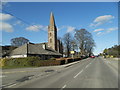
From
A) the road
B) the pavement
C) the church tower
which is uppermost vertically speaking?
the church tower

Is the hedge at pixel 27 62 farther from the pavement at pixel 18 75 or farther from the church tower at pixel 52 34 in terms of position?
the church tower at pixel 52 34

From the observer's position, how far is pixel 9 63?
1283 inches

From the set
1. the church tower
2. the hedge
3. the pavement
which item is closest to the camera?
the pavement

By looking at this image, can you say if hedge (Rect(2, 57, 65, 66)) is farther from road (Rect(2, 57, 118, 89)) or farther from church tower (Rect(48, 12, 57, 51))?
church tower (Rect(48, 12, 57, 51))

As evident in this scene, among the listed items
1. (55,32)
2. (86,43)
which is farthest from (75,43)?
(55,32)

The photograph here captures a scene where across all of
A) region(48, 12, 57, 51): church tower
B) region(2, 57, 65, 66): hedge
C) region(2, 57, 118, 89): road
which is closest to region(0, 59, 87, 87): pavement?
region(2, 57, 118, 89): road

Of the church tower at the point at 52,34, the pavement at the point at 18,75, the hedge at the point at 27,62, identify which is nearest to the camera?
the pavement at the point at 18,75

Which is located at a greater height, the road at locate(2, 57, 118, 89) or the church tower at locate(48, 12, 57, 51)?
the church tower at locate(48, 12, 57, 51)

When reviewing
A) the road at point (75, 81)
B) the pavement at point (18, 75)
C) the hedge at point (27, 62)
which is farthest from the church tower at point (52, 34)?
the road at point (75, 81)

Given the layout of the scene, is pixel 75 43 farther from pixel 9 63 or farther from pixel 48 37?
pixel 9 63

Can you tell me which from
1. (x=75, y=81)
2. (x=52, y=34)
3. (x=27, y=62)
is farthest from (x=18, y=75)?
(x=52, y=34)

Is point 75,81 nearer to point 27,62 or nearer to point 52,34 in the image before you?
point 27,62

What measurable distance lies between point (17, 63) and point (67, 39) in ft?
169

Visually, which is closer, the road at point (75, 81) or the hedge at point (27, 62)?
the road at point (75, 81)
